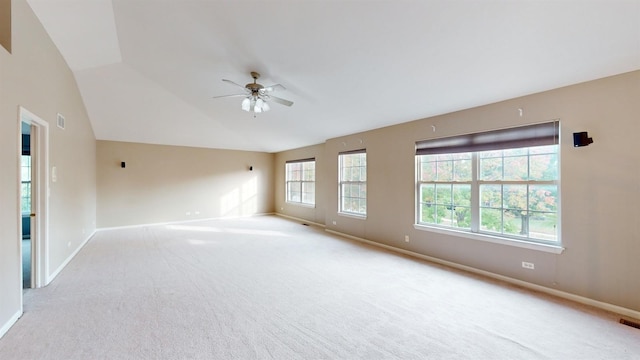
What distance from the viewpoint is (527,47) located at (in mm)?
2822

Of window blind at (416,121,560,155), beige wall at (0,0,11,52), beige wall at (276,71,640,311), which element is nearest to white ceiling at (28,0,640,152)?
beige wall at (276,71,640,311)

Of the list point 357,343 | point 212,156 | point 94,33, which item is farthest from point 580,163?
point 212,156

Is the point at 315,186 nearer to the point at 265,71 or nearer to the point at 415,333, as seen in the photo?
the point at 265,71

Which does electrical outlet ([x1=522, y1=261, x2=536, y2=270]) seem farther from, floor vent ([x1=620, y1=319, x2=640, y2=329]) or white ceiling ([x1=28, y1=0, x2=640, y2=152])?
white ceiling ([x1=28, y1=0, x2=640, y2=152])

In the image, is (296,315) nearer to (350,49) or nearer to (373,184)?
(350,49)

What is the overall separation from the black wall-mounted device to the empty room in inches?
0.4

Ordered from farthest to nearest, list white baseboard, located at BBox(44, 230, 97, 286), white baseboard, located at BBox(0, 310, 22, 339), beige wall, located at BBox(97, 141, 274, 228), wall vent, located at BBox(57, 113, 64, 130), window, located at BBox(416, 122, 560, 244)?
beige wall, located at BBox(97, 141, 274, 228), wall vent, located at BBox(57, 113, 64, 130), white baseboard, located at BBox(44, 230, 97, 286), window, located at BBox(416, 122, 560, 244), white baseboard, located at BBox(0, 310, 22, 339)

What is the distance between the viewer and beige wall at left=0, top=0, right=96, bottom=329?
2.49 m

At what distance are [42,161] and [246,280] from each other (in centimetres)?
304

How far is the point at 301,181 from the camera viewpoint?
8922 millimetres

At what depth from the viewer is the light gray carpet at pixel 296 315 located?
2.20 meters

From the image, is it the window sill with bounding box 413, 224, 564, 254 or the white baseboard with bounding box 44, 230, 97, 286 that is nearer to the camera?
the window sill with bounding box 413, 224, 564, 254

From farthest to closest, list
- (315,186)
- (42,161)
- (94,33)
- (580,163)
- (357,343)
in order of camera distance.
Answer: (315,186) < (94,33) < (42,161) < (580,163) < (357,343)

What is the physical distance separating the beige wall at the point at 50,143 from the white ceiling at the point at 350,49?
37cm
